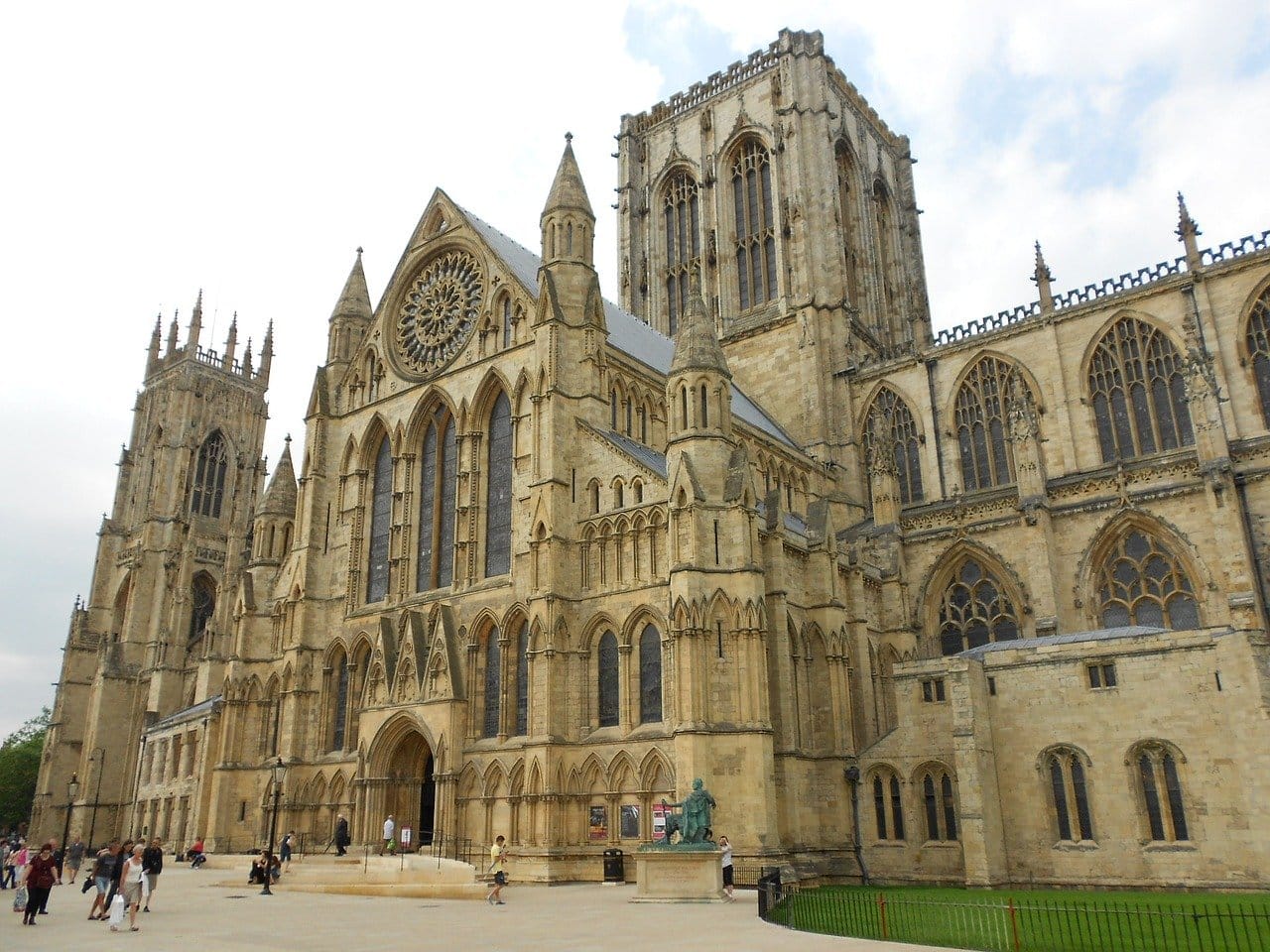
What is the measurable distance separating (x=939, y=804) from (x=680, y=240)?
38261 mm

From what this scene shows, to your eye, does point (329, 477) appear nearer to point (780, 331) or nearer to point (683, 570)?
point (683, 570)

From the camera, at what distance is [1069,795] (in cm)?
2708

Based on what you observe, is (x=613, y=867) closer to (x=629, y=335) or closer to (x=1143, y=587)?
(x=1143, y=587)

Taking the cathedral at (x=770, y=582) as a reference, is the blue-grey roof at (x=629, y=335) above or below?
above

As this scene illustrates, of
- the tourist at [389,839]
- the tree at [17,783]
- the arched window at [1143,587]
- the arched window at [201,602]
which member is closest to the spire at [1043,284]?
the arched window at [1143,587]

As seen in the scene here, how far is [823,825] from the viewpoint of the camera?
29938mm

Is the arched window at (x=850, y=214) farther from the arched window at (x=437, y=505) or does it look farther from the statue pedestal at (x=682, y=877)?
the statue pedestal at (x=682, y=877)

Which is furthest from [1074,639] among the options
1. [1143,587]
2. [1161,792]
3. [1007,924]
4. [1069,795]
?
[1007,924]

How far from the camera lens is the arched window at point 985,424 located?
4238 cm

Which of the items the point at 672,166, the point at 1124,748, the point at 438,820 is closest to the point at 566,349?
the point at 438,820

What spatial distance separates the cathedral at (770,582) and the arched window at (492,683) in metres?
0.09

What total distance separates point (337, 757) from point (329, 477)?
1082cm

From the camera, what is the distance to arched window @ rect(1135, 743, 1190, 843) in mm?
25391

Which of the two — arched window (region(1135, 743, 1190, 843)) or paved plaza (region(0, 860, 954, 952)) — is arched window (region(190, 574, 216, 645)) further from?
arched window (region(1135, 743, 1190, 843))
